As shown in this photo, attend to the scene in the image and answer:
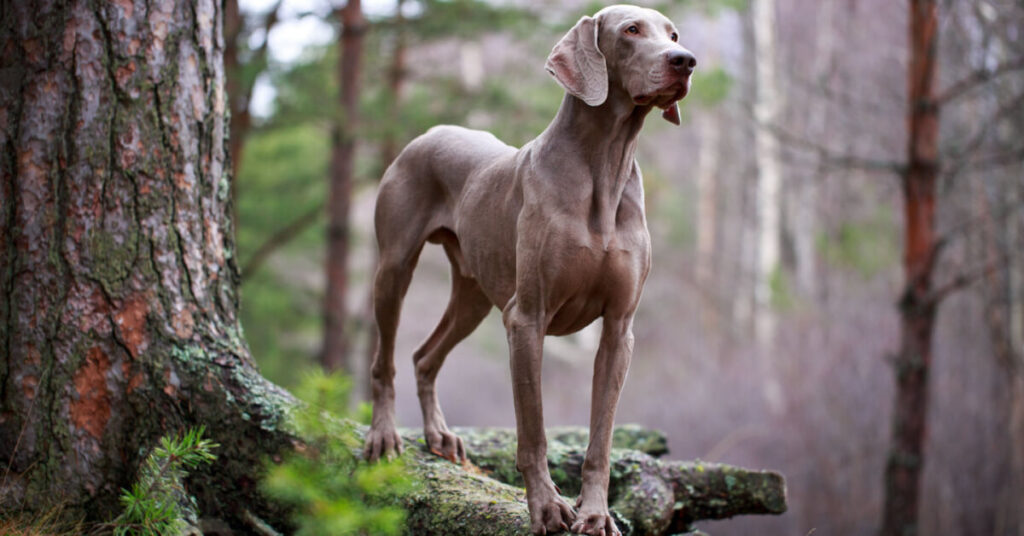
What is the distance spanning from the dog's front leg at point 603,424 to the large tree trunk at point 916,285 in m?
4.72

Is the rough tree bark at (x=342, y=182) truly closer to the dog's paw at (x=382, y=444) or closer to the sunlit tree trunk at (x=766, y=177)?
the dog's paw at (x=382, y=444)

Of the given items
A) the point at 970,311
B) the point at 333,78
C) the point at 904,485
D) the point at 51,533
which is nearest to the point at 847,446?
the point at 970,311

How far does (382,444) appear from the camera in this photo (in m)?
3.70

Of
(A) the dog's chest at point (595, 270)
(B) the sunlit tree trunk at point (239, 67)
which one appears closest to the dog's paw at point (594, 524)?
Answer: (A) the dog's chest at point (595, 270)

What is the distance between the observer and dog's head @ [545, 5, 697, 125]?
276 cm

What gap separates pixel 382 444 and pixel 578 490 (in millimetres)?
1001

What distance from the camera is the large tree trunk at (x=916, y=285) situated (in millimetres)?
6984

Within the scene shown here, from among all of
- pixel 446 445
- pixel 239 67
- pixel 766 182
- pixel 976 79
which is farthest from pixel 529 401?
pixel 766 182

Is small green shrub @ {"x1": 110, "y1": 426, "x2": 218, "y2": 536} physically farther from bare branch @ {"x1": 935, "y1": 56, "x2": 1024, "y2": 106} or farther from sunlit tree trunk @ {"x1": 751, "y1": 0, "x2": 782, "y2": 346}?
sunlit tree trunk @ {"x1": 751, "y1": 0, "x2": 782, "y2": 346}

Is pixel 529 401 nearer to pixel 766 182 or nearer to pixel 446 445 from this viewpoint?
pixel 446 445

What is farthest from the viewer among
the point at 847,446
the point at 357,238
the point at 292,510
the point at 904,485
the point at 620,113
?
the point at 357,238

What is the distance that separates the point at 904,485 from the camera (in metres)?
7.32

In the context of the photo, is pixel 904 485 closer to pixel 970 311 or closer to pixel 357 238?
pixel 970 311

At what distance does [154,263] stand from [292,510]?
113 cm
